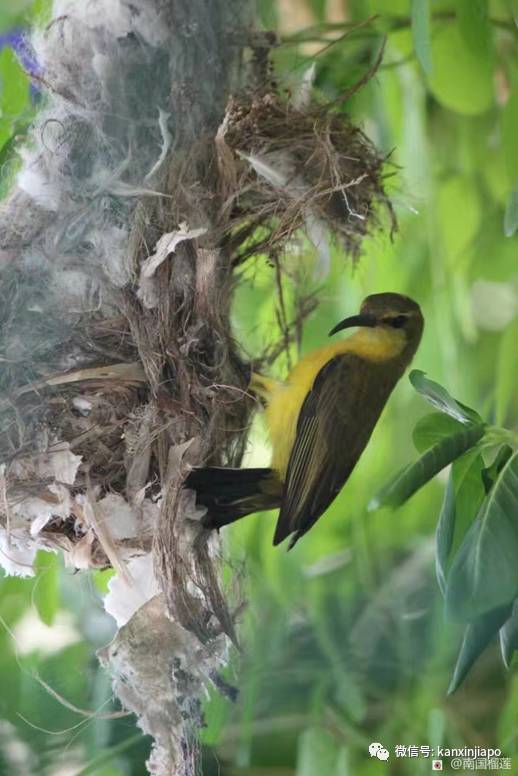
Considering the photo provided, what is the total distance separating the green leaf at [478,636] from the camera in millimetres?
941

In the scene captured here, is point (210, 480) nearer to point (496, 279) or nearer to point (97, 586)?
point (97, 586)

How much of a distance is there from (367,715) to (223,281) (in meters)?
0.95

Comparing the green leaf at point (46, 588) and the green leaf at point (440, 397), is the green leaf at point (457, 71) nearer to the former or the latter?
the green leaf at point (440, 397)

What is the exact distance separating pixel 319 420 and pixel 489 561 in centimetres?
43

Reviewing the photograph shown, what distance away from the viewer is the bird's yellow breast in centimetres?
131

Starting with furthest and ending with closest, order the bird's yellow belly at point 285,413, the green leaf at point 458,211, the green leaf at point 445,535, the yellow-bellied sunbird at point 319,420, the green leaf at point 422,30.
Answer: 1. the green leaf at point 458,211
2. the bird's yellow belly at point 285,413
3. the yellow-bellied sunbird at point 319,420
4. the green leaf at point 422,30
5. the green leaf at point 445,535

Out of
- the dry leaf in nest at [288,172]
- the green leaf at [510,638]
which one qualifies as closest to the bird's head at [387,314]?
the dry leaf in nest at [288,172]

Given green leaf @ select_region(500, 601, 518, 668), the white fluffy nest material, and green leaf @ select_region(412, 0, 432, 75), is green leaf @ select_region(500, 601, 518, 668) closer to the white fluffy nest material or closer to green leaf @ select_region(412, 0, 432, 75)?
the white fluffy nest material

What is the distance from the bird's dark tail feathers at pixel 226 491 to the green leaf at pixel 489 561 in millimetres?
337

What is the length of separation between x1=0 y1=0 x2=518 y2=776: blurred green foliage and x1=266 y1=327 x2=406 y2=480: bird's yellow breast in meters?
0.05

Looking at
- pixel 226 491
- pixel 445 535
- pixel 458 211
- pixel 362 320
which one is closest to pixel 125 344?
pixel 226 491

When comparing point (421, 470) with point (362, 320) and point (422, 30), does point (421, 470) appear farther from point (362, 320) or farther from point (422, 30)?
point (422, 30)

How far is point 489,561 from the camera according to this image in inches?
35.7

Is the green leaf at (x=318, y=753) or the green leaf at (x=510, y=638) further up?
the green leaf at (x=510, y=638)
